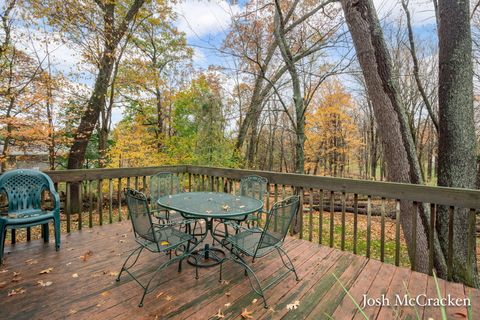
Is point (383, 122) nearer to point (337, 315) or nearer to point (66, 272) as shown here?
point (337, 315)

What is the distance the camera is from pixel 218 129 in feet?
25.8

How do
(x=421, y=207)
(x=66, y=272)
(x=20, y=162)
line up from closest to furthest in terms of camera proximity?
(x=66, y=272) < (x=421, y=207) < (x=20, y=162)

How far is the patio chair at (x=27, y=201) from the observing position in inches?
106

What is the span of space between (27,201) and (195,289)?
2484mm

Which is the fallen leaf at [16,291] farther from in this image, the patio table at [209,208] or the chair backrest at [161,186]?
the chair backrest at [161,186]

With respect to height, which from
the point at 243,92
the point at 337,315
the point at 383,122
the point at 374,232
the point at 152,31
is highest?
the point at 152,31

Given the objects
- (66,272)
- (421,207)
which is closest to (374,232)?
(421,207)

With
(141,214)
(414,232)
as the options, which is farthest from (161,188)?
(414,232)

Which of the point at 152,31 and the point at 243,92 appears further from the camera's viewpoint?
the point at 243,92

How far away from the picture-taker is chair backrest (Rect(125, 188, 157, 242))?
2123mm

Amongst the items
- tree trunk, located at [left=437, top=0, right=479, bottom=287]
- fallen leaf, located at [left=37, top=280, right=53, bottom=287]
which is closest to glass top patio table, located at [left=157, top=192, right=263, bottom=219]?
fallen leaf, located at [left=37, top=280, right=53, bottom=287]

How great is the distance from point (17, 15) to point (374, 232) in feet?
40.9

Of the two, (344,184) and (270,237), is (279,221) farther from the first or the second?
(344,184)

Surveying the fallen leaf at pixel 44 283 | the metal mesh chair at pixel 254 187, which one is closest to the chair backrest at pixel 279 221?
the metal mesh chair at pixel 254 187
